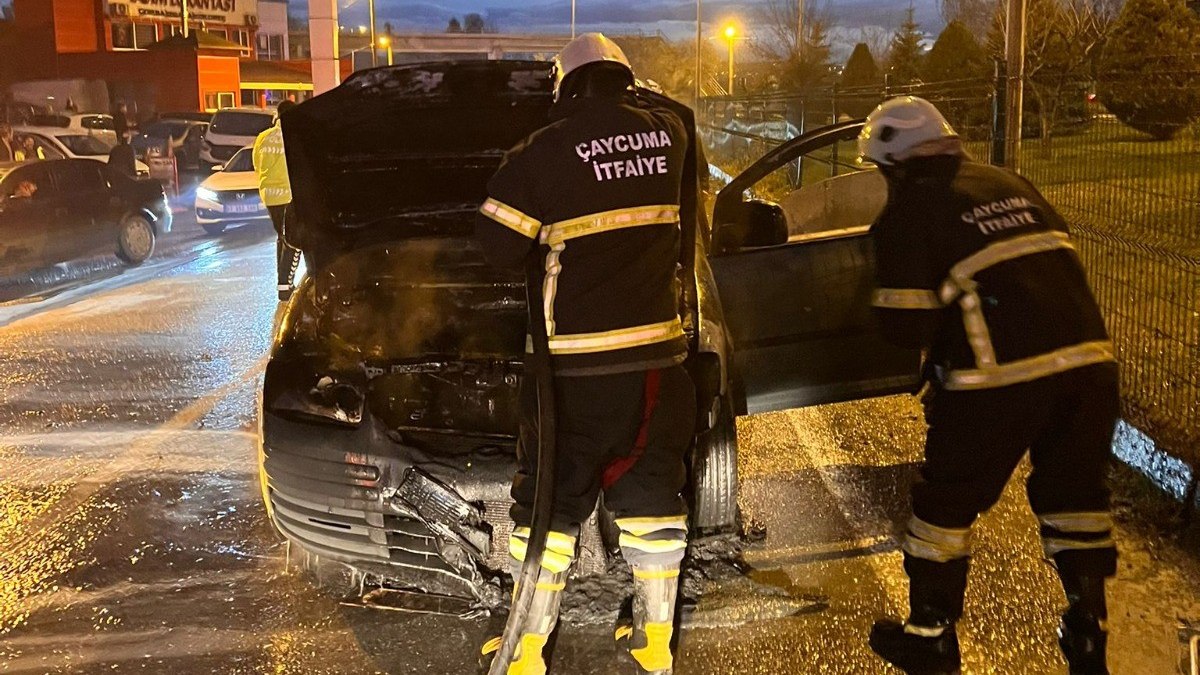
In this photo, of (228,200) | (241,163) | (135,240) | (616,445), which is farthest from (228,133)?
(616,445)

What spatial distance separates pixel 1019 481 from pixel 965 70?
1846 centimetres

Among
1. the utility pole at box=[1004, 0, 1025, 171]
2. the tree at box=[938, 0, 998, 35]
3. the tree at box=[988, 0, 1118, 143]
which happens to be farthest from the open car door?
the tree at box=[938, 0, 998, 35]

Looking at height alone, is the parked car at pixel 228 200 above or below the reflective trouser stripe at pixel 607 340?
below

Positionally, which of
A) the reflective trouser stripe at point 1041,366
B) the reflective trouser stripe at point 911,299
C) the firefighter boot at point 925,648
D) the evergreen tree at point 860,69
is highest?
the evergreen tree at point 860,69

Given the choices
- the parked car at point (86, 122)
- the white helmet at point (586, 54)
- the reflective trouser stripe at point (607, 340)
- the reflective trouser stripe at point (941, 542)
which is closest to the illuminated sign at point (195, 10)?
the parked car at point (86, 122)

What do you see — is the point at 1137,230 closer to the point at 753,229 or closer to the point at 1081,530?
the point at 753,229

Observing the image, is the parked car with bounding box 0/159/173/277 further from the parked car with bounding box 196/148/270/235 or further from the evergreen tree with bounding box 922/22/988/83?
the evergreen tree with bounding box 922/22/988/83

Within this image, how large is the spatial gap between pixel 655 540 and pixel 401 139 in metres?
2.04

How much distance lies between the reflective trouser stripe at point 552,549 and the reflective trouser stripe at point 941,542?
3.60 feet

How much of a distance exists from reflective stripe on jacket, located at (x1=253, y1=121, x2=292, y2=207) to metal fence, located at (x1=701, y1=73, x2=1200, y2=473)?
13.9 feet

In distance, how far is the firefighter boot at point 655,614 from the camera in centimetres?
343

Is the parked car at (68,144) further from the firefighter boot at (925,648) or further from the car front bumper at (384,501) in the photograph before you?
the firefighter boot at (925,648)

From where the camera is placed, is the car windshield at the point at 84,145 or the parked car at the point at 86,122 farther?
the parked car at the point at 86,122

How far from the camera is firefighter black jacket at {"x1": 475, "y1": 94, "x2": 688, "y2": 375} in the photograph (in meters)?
3.16
